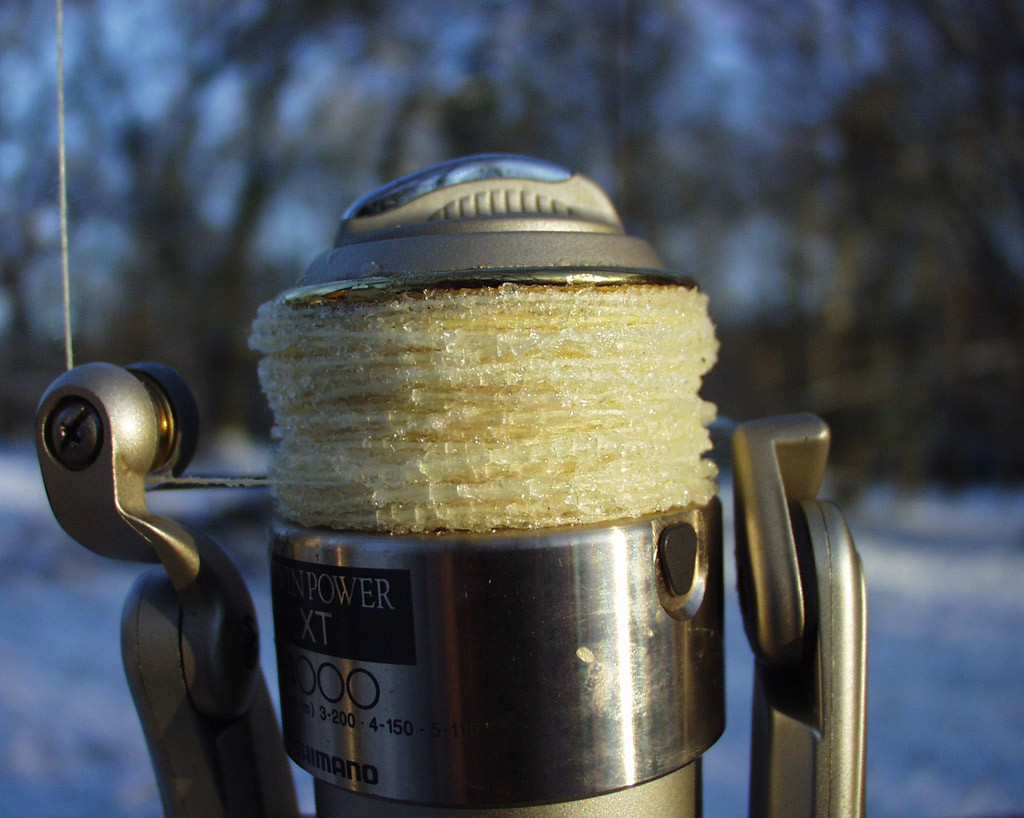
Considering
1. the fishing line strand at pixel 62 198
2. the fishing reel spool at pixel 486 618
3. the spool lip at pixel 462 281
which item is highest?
the fishing line strand at pixel 62 198

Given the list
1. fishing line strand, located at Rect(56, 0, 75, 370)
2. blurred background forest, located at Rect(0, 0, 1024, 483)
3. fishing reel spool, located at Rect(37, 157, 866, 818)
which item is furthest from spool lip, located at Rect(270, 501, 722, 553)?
blurred background forest, located at Rect(0, 0, 1024, 483)

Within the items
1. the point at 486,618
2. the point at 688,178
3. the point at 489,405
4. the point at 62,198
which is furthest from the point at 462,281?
the point at 688,178

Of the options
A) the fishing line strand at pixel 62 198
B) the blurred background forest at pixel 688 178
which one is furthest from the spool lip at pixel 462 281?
the blurred background forest at pixel 688 178

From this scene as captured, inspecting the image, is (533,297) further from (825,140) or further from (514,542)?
(825,140)

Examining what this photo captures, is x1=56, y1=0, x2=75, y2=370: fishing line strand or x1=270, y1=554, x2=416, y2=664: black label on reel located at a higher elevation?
x1=56, y1=0, x2=75, y2=370: fishing line strand

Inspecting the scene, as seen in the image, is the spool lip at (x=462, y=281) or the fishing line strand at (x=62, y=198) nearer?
the spool lip at (x=462, y=281)

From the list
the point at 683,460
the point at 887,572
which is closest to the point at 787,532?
the point at 683,460

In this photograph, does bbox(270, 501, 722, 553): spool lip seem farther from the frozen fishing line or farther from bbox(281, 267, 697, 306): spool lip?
bbox(281, 267, 697, 306): spool lip

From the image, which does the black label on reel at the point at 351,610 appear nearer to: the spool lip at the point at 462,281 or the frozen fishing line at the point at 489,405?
the frozen fishing line at the point at 489,405
